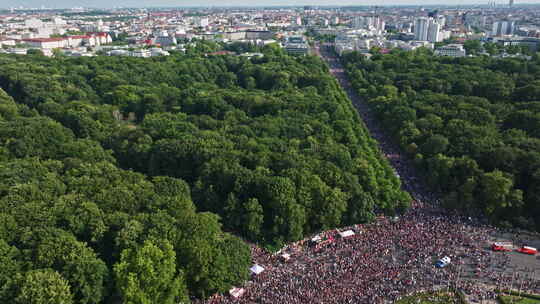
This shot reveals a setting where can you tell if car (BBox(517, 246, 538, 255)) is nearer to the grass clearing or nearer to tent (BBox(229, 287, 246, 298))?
the grass clearing

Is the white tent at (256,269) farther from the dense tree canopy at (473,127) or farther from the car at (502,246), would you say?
the dense tree canopy at (473,127)

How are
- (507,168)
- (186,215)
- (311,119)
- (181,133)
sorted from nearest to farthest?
(186,215)
(507,168)
(181,133)
(311,119)

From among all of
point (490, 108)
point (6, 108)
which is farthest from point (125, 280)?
point (490, 108)

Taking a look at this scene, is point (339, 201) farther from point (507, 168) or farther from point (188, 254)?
point (507, 168)

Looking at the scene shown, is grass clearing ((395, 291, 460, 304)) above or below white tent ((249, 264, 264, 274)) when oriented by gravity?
below

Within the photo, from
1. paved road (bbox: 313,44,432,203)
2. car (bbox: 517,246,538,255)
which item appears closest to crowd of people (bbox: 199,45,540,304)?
car (bbox: 517,246,538,255)
